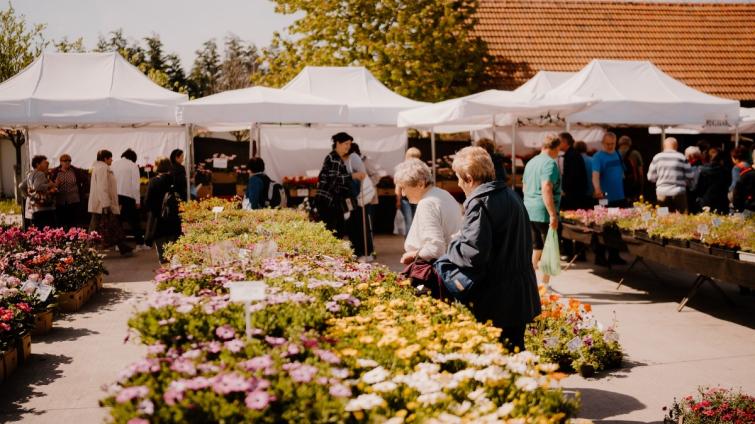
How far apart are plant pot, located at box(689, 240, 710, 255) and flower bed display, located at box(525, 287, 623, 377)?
5.78ft

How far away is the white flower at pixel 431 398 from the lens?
2.54m

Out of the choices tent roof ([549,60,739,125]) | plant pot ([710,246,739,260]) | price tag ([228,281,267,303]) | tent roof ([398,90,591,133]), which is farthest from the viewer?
tent roof ([549,60,739,125])

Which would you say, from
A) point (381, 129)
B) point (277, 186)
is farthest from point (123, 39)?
point (277, 186)

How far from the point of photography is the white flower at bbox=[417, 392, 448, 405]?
8.35 ft

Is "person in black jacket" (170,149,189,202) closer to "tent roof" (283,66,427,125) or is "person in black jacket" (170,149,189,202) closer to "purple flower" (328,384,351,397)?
"tent roof" (283,66,427,125)

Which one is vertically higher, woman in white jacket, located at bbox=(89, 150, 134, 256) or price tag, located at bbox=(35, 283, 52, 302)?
woman in white jacket, located at bbox=(89, 150, 134, 256)

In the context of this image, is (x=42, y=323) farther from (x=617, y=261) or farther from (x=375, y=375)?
(x=617, y=261)

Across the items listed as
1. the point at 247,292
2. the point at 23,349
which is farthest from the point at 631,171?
the point at 247,292

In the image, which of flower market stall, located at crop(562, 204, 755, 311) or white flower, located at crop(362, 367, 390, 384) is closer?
white flower, located at crop(362, 367, 390, 384)

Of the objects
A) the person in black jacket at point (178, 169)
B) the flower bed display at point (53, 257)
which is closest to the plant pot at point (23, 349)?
the flower bed display at point (53, 257)

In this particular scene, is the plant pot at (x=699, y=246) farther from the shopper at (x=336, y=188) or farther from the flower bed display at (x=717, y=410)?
the shopper at (x=336, y=188)

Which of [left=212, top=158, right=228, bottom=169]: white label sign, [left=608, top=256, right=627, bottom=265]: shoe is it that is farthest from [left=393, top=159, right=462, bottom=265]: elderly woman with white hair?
[left=212, top=158, right=228, bottom=169]: white label sign

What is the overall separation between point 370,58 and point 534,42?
5536mm

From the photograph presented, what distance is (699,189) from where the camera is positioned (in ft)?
38.9
